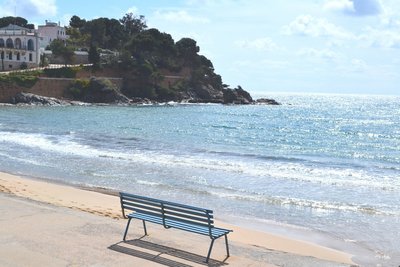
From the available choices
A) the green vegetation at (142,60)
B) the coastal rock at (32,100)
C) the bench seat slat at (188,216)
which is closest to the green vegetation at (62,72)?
the green vegetation at (142,60)

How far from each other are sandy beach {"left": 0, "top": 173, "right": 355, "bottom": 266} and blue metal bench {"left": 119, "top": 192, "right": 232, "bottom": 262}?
17.4 inches

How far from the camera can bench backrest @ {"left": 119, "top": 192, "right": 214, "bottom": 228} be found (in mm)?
8858

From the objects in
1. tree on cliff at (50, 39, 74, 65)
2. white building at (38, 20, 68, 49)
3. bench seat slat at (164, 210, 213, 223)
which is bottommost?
bench seat slat at (164, 210, 213, 223)

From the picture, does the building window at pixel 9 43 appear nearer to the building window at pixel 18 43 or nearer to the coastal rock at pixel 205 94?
the building window at pixel 18 43

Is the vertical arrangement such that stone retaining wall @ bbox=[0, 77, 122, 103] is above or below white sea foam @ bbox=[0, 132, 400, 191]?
above

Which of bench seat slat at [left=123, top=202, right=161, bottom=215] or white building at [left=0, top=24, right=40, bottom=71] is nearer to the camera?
bench seat slat at [left=123, top=202, right=161, bottom=215]

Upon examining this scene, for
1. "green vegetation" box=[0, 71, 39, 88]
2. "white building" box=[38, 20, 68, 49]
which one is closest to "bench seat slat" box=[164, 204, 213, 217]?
"green vegetation" box=[0, 71, 39, 88]

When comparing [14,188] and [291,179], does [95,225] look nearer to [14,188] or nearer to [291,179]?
[14,188]

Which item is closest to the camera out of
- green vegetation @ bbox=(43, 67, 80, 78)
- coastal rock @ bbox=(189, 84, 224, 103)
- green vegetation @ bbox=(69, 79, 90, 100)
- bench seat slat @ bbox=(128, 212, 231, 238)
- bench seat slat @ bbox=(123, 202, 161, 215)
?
bench seat slat @ bbox=(128, 212, 231, 238)

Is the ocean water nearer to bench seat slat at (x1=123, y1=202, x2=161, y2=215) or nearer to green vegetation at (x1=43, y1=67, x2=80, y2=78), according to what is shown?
bench seat slat at (x1=123, y1=202, x2=161, y2=215)

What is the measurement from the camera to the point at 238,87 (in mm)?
117875

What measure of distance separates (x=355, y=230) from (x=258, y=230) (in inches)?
107

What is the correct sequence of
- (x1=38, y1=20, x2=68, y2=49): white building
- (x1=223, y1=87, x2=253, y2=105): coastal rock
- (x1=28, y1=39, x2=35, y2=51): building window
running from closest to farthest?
(x1=28, y1=39, x2=35, y2=51): building window → (x1=223, y1=87, x2=253, y2=105): coastal rock → (x1=38, y1=20, x2=68, y2=49): white building

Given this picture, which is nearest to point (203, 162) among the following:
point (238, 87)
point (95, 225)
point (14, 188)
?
point (14, 188)
